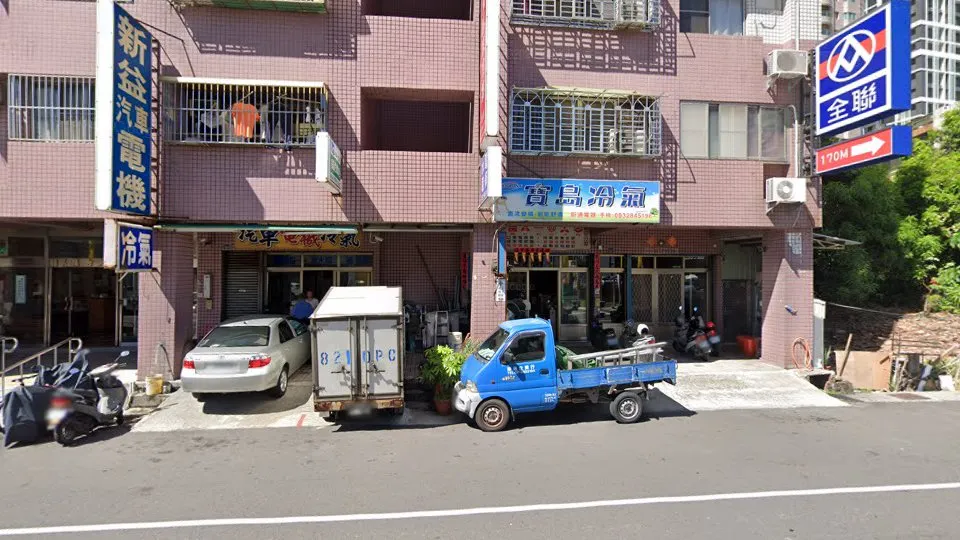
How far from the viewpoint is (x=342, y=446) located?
7523 mm

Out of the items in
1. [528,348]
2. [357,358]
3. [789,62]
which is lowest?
[357,358]

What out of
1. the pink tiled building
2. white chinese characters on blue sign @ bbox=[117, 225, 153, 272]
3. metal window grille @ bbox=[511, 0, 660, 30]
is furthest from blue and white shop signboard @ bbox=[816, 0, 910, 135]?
white chinese characters on blue sign @ bbox=[117, 225, 153, 272]

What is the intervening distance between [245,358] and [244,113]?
5.37m

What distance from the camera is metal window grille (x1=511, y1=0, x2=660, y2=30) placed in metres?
11.4

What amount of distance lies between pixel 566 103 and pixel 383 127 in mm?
5372

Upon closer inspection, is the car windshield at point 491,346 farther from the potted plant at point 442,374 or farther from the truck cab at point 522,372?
the potted plant at point 442,374

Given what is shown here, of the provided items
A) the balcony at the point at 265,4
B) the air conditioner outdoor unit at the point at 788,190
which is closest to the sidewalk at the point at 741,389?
the air conditioner outdoor unit at the point at 788,190

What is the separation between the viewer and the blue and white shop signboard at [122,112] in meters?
8.66

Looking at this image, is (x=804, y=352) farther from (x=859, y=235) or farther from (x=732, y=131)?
(x=732, y=131)

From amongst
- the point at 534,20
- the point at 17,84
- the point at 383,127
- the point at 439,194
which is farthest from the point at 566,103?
the point at 17,84

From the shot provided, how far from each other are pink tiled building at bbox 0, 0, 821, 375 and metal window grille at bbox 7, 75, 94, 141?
0.04m

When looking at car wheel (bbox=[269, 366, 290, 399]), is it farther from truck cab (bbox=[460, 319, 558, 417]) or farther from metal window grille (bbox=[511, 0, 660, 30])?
metal window grille (bbox=[511, 0, 660, 30])

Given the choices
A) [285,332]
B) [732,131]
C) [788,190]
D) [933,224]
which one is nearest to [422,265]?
[285,332]

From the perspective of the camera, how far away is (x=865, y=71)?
10.2m
